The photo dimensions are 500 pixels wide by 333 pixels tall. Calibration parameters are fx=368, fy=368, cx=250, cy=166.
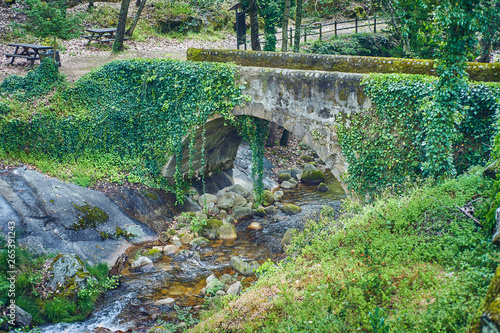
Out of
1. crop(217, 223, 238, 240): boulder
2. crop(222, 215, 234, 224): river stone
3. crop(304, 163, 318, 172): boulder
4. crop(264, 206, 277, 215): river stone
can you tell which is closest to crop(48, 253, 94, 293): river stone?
crop(217, 223, 238, 240): boulder

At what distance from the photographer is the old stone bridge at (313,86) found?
8008 mm

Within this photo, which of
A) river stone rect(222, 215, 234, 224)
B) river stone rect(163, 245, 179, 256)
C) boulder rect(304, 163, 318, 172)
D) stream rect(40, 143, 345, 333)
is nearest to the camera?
stream rect(40, 143, 345, 333)

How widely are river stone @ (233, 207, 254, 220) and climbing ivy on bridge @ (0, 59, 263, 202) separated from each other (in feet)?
2.42

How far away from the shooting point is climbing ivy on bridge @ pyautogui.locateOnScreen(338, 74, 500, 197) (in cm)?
664

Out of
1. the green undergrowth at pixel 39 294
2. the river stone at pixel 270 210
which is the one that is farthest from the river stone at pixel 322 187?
the green undergrowth at pixel 39 294

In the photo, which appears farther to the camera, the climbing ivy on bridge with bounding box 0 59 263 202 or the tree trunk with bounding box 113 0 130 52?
the tree trunk with bounding box 113 0 130 52

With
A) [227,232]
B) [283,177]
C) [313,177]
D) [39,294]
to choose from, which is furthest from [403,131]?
[39,294]

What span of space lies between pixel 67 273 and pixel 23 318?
4.00 feet

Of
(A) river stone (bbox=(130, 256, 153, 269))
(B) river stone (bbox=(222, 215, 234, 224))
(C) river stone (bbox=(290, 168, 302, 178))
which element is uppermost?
(C) river stone (bbox=(290, 168, 302, 178))

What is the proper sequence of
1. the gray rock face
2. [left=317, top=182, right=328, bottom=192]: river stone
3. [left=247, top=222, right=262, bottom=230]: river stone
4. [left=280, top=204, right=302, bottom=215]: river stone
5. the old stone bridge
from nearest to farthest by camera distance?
the old stone bridge < the gray rock face < [left=247, top=222, right=262, bottom=230]: river stone < [left=280, top=204, right=302, bottom=215]: river stone < [left=317, top=182, right=328, bottom=192]: river stone

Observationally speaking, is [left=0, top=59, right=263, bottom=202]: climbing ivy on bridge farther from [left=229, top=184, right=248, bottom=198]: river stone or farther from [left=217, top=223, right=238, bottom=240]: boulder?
[left=217, top=223, right=238, bottom=240]: boulder

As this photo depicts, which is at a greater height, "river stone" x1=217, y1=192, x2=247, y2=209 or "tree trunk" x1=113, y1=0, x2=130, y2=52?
"tree trunk" x1=113, y1=0, x2=130, y2=52

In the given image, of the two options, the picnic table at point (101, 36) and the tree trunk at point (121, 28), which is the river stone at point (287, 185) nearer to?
the tree trunk at point (121, 28)

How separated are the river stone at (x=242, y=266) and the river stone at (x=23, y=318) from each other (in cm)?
420
